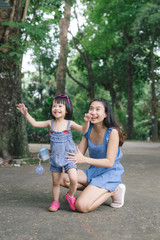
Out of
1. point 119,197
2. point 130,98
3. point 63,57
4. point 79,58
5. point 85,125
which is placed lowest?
point 119,197

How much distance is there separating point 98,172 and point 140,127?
20850 mm

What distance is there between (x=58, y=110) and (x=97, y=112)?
488 millimetres

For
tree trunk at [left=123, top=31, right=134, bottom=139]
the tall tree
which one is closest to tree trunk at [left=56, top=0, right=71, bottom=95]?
the tall tree

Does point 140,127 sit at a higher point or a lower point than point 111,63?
lower

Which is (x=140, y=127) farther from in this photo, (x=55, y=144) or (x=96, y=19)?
(x=55, y=144)

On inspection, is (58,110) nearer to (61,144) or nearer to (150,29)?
(61,144)

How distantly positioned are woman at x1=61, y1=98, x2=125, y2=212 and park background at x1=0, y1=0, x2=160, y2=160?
148 inches

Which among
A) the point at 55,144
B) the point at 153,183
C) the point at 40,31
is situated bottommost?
the point at 153,183

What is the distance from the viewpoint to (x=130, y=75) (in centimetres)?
2256

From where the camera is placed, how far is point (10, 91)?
735cm

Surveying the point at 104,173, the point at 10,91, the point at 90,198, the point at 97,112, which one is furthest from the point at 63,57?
the point at 90,198

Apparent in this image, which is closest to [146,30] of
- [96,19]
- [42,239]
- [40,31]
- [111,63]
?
[96,19]

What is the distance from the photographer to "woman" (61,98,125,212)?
349 cm

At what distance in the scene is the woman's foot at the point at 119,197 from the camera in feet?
12.5
